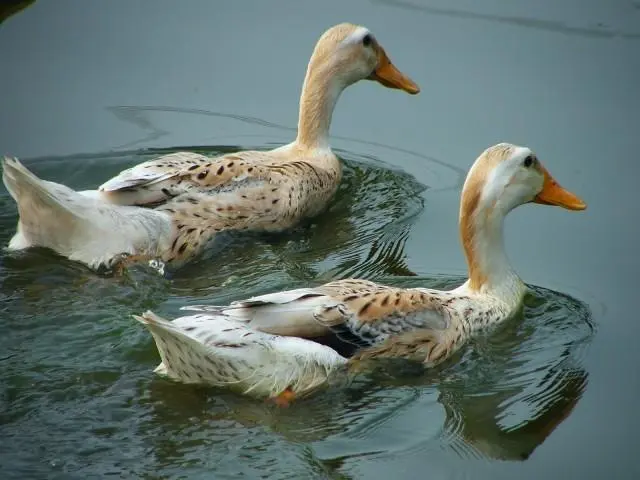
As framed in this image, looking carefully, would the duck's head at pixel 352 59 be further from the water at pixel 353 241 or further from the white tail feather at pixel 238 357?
the white tail feather at pixel 238 357

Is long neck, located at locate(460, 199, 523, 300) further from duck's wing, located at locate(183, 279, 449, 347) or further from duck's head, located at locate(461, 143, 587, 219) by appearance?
duck's wing, located at locate(183, 279, 449, 347)

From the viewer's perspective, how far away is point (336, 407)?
679 cm

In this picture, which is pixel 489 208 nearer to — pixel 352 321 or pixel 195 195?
pixel 352 321

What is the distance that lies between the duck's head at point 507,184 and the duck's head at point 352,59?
7.23ft

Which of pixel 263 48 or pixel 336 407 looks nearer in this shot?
pixel 336 407

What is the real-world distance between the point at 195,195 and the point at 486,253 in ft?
7.03

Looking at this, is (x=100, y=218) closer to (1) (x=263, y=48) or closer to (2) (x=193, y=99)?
(2) (x=193, y=99)

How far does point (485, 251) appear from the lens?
7848 mm

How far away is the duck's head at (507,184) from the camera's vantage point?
25.6 feet

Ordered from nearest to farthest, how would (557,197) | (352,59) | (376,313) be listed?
(376,313) → (557,197) → (352,59)

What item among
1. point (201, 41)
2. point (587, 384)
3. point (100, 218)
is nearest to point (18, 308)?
point (100, 218)

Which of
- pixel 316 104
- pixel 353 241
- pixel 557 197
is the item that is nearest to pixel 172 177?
pixel 353 241

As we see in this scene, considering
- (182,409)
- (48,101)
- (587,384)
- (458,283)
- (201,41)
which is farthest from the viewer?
(201,41)

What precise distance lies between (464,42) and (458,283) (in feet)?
11.2
